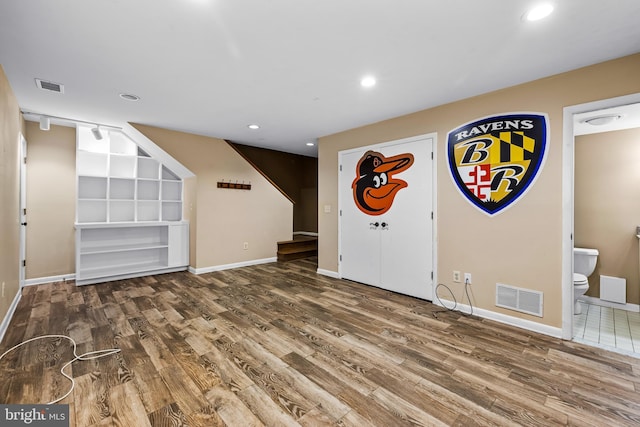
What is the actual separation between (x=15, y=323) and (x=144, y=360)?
1.91 metres

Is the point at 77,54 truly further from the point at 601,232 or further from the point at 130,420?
the point at 601,232

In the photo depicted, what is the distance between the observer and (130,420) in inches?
60.9

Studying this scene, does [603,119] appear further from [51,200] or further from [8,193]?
[51,200]

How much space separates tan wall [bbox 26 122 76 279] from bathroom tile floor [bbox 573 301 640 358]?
6871 mm

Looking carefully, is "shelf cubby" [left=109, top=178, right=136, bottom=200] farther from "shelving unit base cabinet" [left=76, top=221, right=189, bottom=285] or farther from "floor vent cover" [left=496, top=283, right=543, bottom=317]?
"floor vent cover" [left=496, top=283, right=543, bottom=317]

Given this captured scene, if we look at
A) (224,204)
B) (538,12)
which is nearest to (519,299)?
(538,12)

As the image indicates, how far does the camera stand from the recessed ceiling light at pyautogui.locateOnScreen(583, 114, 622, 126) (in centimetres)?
293

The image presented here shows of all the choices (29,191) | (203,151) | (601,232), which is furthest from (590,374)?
(29,191)

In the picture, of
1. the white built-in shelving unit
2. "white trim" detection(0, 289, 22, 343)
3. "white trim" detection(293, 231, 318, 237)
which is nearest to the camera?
"white trim" detection(0, 289, 22, 343)

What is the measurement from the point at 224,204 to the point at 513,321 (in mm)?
4729

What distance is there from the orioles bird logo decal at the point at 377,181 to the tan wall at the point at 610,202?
7.76 feet

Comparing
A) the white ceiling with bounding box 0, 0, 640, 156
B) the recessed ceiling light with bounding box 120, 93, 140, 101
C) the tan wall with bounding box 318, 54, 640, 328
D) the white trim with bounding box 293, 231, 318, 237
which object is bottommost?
the white trim with bounding box 293, 231, 318, 237

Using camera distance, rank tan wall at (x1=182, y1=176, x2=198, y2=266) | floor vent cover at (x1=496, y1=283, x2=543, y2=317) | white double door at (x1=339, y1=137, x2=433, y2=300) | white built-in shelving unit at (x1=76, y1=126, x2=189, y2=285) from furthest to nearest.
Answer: tan wall at (x1=182, y1=176, x2=198, y2=266) < white built-in shelving unit at (x1=76, y1=126, x2=189, y2=285) < white double door at (x1=339, y1=137, x2=433, y2=300) < floor vent cover at (x1=496, y1=283, x2=543, y2=317)

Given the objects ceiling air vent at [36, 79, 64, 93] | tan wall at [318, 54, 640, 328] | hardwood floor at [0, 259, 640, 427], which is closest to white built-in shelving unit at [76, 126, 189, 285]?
hardwood floor at [0, 259, 640, 427]
